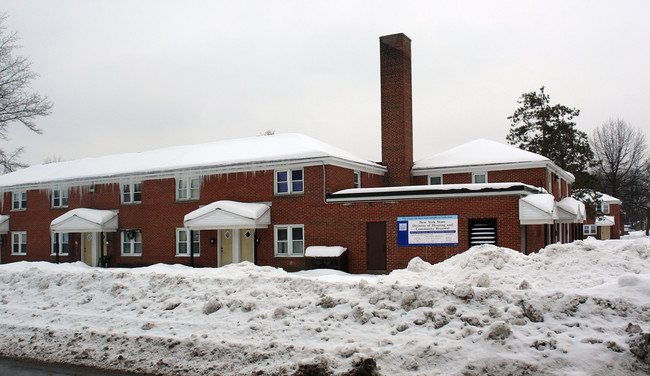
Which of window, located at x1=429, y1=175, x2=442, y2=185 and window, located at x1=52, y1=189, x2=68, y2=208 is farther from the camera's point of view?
window, located at x1=52, y1=189, x2=68, y2=208

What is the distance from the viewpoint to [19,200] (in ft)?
121

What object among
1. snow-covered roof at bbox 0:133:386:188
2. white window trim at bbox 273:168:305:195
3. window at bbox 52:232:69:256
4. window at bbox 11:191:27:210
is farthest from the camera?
window at bbox 11:191:27:210

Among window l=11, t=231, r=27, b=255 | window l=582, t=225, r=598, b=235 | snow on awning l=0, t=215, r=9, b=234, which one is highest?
snow on awning l=0, t=215, r=9, b=234

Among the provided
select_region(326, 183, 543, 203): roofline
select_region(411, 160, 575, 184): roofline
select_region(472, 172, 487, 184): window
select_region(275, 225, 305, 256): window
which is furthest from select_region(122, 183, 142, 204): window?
select_region(472, 172, 487, 184): window

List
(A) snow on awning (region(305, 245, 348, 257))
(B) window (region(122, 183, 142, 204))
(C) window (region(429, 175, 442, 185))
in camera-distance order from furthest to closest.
A: (C) window (region(429, 175, 442, 185)) < (B) window (region(122, 183, 142, 204)) < (A) snow on awning (region(305, 245, 348, 257))

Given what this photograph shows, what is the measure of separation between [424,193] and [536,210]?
13.8 feet

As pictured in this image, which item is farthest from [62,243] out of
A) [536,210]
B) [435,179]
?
[536,210]

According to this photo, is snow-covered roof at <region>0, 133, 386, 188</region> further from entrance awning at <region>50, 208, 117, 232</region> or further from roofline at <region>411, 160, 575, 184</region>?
roofline at <region>411, 160, 575, 184</region>

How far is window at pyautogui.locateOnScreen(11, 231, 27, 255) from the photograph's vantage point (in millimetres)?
36188

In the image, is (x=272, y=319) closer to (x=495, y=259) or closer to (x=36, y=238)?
(x=495, y=259)

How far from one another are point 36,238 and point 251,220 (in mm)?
18744

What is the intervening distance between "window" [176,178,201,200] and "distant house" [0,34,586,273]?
7cm

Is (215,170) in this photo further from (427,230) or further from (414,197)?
(427,230)

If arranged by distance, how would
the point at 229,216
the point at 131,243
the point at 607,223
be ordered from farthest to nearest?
the point at 607,223 < the point at 131,243 < the point at 229,216
